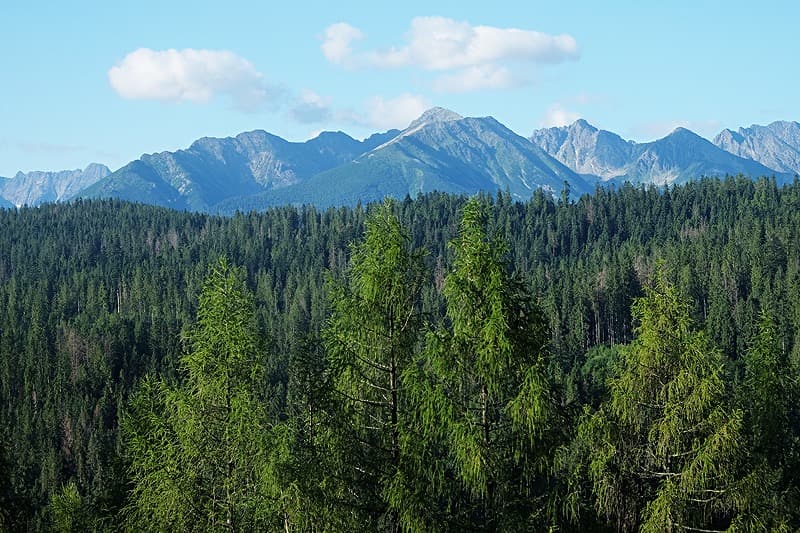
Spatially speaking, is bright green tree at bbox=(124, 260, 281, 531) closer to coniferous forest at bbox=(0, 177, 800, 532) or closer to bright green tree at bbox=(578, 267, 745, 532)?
coniferous forest at bbox=(0, 177, 800, 532)

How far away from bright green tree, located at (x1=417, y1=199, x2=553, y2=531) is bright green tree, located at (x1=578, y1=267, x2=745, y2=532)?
3529mm

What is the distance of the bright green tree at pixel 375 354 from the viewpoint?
20.5 metres

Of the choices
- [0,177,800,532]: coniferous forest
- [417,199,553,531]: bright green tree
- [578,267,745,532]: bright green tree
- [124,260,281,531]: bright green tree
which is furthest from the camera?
[578,267,745,532]: bright green tree

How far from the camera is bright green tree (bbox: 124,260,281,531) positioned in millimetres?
22734

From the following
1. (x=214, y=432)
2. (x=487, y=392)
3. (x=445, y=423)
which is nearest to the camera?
(x=445, y=423)

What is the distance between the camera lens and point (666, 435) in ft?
76.8

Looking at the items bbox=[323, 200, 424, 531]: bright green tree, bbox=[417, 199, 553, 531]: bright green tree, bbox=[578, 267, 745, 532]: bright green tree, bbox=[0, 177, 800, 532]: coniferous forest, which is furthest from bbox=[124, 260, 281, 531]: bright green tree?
bbox=[578, 267, 745, 532]: bright green tree

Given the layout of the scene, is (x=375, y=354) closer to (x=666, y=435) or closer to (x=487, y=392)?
(x=487, y=392)

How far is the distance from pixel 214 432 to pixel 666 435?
43.0 ft

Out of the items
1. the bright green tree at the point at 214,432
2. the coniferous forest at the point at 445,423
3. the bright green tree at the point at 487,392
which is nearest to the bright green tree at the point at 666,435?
the coniferous forest at the point at 445,423

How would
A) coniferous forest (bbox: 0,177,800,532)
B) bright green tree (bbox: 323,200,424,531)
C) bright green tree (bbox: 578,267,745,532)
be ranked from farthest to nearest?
1. bright green tree (bbox: 578,267,745,532)
2. bright green tree (bbox: 323,200,424,531)
3. coniferous forest (bbox: 0,177,800,532)

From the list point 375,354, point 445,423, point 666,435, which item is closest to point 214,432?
point 375,354

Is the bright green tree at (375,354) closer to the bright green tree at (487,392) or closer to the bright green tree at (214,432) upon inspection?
the bright green tree at (487,392)

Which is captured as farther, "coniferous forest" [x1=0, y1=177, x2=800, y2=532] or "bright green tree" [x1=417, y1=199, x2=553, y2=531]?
"coniferous forest" [x1=0, y1=177, x2=800, y2=532]
